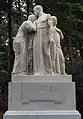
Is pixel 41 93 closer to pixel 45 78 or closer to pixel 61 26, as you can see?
pixel 45 78

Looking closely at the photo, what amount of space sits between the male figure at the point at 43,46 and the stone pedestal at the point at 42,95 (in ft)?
0.87

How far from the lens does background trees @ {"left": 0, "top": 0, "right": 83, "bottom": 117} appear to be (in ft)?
53.2

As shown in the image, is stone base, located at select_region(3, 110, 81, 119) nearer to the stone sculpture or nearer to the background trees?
the stone sculpture

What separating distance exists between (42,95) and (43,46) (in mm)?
1189

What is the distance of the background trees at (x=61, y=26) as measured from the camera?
16.2 m

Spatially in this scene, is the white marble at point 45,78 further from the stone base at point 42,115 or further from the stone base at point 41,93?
the stone base at point 42,115

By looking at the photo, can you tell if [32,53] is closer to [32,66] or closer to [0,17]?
[32,66]

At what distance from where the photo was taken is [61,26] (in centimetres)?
1638

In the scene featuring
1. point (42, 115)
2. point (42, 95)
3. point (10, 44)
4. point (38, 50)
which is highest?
point (10, 44)

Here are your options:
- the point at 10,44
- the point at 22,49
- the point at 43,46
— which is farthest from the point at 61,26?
the point at 22,49

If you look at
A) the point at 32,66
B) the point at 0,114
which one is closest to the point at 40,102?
the point at 32,66

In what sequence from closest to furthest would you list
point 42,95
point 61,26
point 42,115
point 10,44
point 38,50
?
point 42,115
point 42,95
point 38,50
point 61,26
point 10,44

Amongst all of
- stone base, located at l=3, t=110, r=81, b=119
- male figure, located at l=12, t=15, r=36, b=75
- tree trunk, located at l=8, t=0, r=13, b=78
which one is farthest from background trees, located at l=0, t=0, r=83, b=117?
stone base, located at l=3, t=110, r=81, b=119

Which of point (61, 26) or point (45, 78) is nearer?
point (45, 78)
